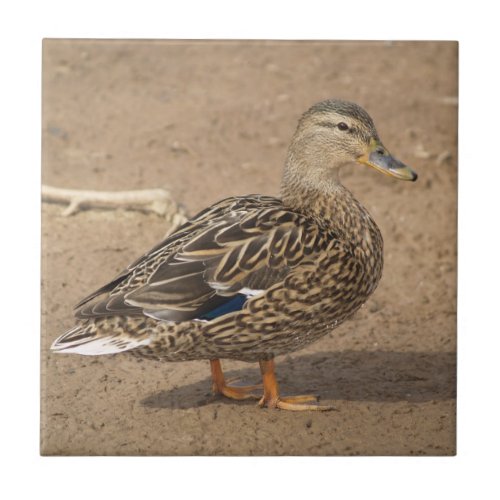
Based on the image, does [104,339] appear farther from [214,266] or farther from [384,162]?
[384,162]

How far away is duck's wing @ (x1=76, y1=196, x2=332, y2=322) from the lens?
4.68 m

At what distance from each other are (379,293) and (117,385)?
1.55 meters

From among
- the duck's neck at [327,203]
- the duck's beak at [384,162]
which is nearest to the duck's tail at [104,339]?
the duck's neck at [327,203]

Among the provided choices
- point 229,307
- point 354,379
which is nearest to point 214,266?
point 229,307

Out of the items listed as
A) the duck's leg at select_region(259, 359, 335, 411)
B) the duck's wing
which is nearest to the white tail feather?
the duck's wing

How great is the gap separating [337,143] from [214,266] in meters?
0.79

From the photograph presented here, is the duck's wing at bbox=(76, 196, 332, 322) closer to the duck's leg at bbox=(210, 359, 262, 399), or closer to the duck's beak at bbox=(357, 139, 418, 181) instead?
the duck's beak at bbox=(357, 139, 418, 181)

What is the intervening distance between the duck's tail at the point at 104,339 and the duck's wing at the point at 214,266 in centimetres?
5

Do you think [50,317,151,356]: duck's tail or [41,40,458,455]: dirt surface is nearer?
[50,317,151,356]: duck's tail

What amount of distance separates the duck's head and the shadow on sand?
924 mm

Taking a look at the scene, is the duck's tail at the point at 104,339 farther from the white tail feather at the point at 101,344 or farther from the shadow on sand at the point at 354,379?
the shadow on sand at the point at 354,379

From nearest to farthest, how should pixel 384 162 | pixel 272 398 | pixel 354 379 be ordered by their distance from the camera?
pixel 384 162
pixel 272 398
pixel 354 379

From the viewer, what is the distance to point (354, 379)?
17.3ft

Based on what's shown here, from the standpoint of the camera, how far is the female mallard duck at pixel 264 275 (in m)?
4.69
